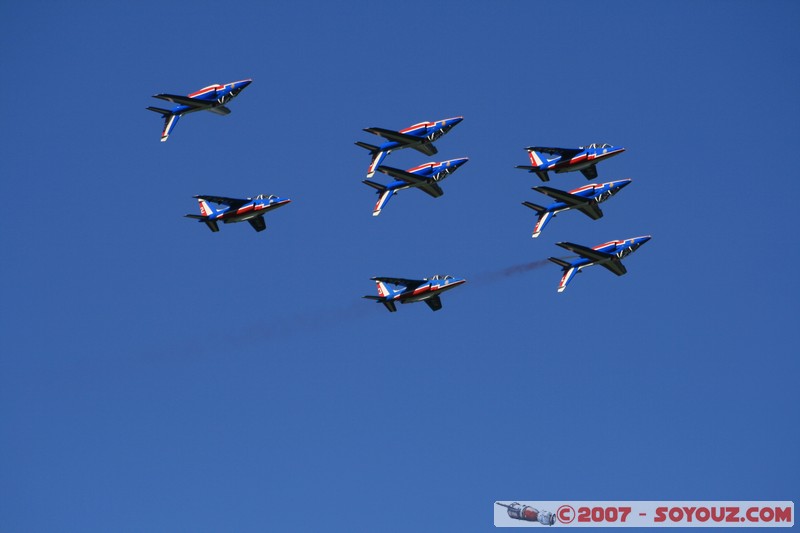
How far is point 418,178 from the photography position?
125 metres

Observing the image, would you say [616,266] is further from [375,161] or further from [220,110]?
[220,110]

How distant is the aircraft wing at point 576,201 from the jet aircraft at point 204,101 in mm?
26435

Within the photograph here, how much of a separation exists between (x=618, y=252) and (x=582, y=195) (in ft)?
18.8

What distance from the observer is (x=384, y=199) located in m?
125

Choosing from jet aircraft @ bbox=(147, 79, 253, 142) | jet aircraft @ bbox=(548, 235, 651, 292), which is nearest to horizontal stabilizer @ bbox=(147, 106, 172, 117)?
jet aircraft @ bbox=(147, 79, 253, 142)

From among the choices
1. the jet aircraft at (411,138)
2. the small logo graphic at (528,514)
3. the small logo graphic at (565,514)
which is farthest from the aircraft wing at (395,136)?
the small logo graphic at (565,514)

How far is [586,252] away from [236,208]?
29.4 m

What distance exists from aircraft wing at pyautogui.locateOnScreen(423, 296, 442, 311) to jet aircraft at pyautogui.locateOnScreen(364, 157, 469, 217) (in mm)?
9390

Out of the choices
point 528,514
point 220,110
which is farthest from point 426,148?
point 528,514

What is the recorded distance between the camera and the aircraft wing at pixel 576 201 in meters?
124

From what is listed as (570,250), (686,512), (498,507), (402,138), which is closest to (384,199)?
(402,138)

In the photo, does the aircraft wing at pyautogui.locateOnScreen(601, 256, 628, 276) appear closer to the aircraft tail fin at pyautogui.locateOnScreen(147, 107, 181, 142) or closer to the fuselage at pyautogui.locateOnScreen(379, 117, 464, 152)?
the fuselage at pyautogui.locateOnScreen(379, 117, 464, 152)

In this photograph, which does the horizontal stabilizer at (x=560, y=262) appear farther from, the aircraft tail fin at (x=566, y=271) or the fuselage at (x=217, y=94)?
the fuselage at (x=217, y=94)

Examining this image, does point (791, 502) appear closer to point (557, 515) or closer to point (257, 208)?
point (557, 515)
